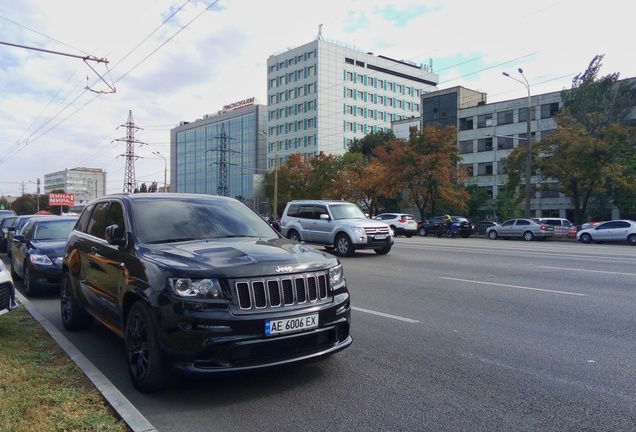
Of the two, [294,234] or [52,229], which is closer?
[52,229]

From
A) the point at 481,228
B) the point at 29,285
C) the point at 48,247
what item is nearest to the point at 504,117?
the point at 481,228

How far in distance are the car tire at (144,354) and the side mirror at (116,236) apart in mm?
793

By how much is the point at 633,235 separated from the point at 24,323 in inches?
1170

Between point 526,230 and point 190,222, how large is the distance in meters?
31.6

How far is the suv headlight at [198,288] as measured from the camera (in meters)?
4.38

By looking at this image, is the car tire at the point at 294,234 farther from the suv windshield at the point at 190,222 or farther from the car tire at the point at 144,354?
the car tire at the point at 144,354

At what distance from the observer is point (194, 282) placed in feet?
14.5

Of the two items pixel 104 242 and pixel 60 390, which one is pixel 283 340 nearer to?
pixel 60 390

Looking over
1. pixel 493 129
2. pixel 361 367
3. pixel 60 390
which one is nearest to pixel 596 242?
pixel 361 367

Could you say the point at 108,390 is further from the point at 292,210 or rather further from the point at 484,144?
the point at 484,144

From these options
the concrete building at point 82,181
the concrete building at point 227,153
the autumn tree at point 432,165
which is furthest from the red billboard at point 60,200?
the concrete building at point 82,181

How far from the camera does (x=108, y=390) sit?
4.60 m

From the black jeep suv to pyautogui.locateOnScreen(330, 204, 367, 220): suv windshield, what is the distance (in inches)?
485

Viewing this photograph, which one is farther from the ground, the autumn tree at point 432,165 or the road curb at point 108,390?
the autumn tree at point 432,165
